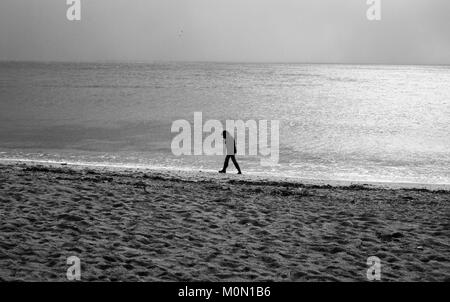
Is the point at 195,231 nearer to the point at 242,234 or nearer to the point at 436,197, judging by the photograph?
the point at 242,234

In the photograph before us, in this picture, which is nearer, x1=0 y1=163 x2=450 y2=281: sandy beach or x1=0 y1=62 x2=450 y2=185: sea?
x1=0 y1=163 x2=450 y2=281: sandy beach

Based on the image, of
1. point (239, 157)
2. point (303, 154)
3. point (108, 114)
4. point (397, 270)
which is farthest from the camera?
point (108, 114)

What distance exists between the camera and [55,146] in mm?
22469

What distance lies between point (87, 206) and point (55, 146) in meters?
14.8

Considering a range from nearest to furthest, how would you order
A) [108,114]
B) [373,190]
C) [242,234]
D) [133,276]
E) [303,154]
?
[133,276]
[242,234]
[373,190]
[303,154]
[108,114]

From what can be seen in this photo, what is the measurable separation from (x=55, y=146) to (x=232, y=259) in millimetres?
18450

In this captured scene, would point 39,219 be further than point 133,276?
Yes

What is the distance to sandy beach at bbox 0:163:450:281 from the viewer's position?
6141 millimetres

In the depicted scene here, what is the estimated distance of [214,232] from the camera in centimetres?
778

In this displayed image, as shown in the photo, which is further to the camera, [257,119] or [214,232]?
[257,119]

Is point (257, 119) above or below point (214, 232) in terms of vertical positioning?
above

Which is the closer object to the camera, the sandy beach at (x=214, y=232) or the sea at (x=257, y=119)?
the sandy beach at (x=214, y=232)

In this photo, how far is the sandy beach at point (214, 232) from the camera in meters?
6.14
